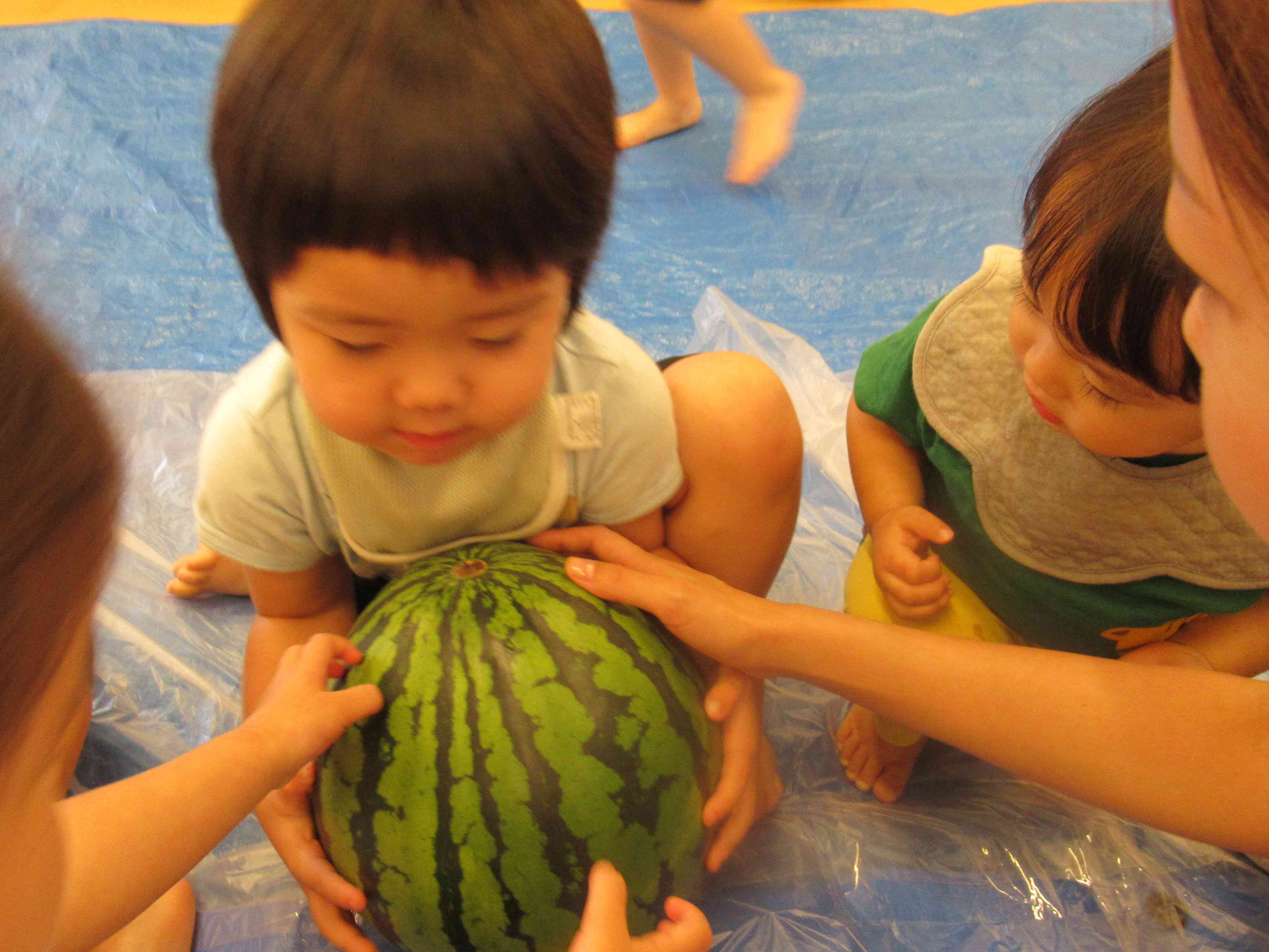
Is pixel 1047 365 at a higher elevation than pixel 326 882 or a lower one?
higher

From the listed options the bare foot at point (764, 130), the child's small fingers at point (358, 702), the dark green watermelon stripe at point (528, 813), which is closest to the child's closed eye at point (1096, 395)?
the dark green watermelon stripe at point (528, 813)

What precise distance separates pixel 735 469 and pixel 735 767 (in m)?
0.31

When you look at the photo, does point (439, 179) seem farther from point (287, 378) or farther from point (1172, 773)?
point (1172, 773)

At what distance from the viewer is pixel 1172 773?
816 millimetres

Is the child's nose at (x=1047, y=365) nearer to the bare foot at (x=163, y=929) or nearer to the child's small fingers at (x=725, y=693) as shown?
the child's small fingers at (x=725, y=693)

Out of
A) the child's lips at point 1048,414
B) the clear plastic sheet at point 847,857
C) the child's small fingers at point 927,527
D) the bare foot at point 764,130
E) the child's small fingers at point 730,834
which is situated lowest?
the clear plastic sheet at point 847,857

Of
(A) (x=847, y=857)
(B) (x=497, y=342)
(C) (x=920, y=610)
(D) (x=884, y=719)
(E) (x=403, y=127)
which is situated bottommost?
(A) (x=847, y=857)

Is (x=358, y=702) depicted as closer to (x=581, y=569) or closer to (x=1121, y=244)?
(x=581, y=569)

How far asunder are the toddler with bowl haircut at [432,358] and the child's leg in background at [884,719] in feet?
0.41

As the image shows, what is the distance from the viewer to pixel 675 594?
0.87m

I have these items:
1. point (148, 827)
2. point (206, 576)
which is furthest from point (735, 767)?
point (206, 576)

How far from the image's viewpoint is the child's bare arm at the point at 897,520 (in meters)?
1.02

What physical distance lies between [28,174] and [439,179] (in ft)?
5.20

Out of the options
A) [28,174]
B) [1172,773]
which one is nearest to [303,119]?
[1172,773]
